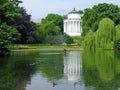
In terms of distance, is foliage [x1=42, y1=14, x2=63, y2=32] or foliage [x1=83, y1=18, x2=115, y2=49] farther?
foliage [x1=42, y1=14, x2=63, y2=32]

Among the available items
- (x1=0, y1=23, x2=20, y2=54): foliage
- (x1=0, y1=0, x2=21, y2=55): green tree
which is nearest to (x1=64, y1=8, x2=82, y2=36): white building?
(x1=0, y1=0, x2=21, y2=55): green tree

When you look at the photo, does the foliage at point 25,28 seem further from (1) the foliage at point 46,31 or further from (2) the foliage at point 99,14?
(1) the foliage at point 46,31

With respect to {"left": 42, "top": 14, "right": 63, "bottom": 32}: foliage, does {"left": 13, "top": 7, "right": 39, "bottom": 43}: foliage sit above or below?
below

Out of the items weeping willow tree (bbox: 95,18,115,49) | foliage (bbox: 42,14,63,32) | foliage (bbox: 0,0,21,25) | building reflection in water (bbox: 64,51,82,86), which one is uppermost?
foliage (bbox: 42,14,63,32)

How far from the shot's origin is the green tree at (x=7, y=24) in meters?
46.1

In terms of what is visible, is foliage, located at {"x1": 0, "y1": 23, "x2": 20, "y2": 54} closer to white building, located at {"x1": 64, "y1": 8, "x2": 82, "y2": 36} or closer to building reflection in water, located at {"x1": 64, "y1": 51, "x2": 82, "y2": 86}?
building reflection in water, located at {"x1": 64, "y1": 51, "x2": 82, "y2": 86}

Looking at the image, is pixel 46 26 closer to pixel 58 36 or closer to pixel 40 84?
pixel 58 36

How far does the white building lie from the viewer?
14112 cm

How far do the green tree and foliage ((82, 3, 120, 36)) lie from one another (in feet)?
129

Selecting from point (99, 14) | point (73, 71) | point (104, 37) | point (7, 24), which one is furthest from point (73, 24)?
point (73, 71)

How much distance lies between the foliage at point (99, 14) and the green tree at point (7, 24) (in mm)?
39314

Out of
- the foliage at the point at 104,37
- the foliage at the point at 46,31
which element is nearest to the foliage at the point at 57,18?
the foliage at the point at 46,31

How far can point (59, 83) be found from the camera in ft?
64.7

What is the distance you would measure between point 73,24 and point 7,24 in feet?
307
